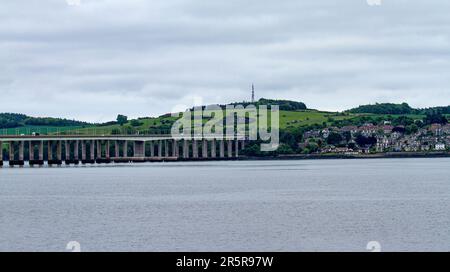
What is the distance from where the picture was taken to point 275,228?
6112cm

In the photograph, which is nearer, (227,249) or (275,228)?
(227,249)

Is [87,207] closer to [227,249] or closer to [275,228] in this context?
[275,228]

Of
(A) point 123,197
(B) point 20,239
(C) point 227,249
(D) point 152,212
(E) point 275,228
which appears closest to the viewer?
(C) point 227,249

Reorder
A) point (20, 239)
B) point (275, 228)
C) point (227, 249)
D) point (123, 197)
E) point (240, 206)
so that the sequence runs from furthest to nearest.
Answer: point (123, 197) → point (240, 206) → point (275, 228) → point (20, 239) → point (227, 249)

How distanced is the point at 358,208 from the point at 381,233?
19.6 metres
